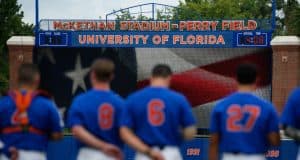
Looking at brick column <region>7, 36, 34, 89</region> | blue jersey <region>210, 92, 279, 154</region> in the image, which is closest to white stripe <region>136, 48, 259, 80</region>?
brick column <region>7, 36, 34, 89</region>

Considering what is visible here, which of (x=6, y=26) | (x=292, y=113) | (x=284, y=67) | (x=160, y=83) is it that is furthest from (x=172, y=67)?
(x=6, y=26)

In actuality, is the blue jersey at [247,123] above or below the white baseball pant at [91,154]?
above

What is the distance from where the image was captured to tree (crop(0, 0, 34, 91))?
46.8 metres

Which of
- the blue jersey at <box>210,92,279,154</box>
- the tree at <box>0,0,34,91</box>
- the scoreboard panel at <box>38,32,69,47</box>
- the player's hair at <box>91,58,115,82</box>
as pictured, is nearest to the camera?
the player's hair at <box>91,58,115,82</box>

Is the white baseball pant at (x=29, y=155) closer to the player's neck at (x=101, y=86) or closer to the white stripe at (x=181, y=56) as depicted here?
the player's neck at (x=101, y=86)

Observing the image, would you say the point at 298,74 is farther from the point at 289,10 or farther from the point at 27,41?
the point at 289,10

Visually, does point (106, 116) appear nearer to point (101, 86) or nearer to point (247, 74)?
point (101, 86)

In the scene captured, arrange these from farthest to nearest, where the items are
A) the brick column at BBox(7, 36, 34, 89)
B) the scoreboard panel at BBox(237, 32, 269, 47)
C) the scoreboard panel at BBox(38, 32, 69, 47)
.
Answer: the brick column at BBox(7, 36, 34, 89) < the scoreboard panel at BBox(38, 32, 69, 47) < the scoreboard panel at BBox(237, 32, 269, 47)

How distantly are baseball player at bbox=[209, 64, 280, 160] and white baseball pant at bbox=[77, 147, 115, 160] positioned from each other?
4.27 ft

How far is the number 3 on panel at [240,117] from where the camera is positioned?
8531 millimetres

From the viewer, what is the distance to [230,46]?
74.2 feet

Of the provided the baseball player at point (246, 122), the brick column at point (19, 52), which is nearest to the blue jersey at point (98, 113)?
the baseball player at point (246, 122)

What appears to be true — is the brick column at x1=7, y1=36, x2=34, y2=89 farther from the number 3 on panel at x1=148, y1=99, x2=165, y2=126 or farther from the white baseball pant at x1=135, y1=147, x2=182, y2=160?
the number 3 on panel at x1=148, y1=99, x2=165, y2=126

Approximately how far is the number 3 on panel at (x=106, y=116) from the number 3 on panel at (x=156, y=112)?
16.3 inches
